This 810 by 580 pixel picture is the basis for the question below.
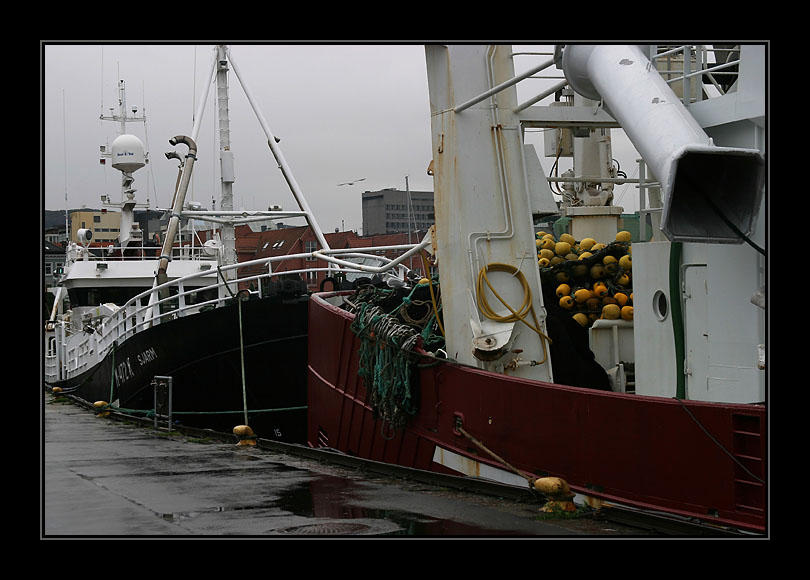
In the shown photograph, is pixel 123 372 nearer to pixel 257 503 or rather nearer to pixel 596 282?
pixel 596 282

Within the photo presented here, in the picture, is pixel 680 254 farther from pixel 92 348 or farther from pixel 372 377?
pixel 92 348

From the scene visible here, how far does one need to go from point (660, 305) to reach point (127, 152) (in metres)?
21.9

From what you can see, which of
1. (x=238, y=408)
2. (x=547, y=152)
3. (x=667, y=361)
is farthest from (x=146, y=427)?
(x=667, y=361)

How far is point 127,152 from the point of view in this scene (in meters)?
27.3

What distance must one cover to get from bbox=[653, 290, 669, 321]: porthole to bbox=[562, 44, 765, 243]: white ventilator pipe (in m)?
1.61

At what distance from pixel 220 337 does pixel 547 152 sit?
634cm

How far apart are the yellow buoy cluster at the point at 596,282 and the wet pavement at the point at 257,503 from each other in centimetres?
256

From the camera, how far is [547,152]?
14.5 meters

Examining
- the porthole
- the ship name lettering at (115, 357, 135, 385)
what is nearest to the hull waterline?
the porthole

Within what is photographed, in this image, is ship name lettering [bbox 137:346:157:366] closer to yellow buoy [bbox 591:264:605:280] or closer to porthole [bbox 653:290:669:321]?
yellow buoy [bbox 591:264:605:280]

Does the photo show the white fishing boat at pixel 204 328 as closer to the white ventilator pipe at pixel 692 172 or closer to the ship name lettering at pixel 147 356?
the ship name lettering at pixel 147 356

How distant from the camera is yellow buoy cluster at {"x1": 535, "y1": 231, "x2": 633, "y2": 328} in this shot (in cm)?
992

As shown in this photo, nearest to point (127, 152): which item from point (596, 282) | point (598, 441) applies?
point (596, 282)

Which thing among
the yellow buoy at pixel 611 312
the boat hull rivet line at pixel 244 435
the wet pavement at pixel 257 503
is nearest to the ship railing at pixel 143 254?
the boat hull rivet line at pixel 244 435
